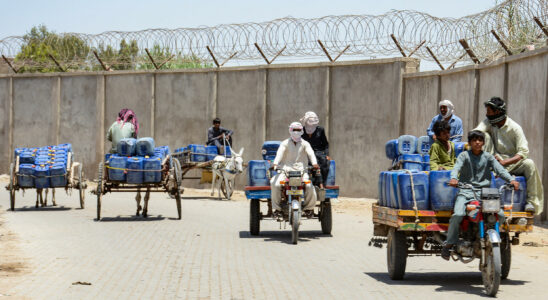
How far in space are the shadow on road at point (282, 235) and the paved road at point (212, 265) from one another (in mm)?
18

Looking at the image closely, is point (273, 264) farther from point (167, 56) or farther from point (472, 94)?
point (167, 56)

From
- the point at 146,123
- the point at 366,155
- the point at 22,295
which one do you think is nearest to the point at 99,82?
the point at 146,123

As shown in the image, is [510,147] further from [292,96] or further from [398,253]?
[292,96]

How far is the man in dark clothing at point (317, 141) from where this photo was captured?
49.4 ft

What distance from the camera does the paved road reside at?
29.2ft

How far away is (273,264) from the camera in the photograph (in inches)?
438

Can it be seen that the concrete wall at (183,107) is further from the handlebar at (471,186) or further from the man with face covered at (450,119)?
the handlebar at (471,186)

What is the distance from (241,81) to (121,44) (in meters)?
4.16

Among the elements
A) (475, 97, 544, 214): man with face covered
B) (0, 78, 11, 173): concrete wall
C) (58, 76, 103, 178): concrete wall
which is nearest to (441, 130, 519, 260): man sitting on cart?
(475, 97, 544, 214): man with face covered

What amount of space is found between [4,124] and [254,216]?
22.0 metres

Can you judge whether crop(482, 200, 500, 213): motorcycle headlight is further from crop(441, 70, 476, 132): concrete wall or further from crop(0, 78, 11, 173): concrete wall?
crop(0, 78, 11, 173): concrete wall

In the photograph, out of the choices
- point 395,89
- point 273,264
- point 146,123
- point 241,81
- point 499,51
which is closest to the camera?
point 273,264

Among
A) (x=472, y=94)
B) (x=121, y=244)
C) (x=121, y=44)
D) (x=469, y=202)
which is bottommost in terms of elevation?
(x=121, y=244)

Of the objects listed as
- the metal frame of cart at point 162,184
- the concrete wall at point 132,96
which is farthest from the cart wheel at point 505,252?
the concrete wall at point 132,96
